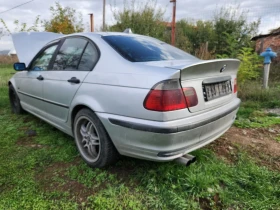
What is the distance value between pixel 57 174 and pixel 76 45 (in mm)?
1473

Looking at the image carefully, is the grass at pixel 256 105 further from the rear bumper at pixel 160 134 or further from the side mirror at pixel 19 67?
the side mirror at pixel 19 67

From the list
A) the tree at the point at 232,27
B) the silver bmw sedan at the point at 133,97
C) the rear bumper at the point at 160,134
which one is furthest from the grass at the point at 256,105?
the tree at the point at 232,27

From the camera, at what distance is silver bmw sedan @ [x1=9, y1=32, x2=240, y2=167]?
5.79 ft

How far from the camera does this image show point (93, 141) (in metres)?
2.35

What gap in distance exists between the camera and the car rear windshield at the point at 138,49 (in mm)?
2193

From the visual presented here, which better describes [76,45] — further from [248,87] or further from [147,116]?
[248,87]

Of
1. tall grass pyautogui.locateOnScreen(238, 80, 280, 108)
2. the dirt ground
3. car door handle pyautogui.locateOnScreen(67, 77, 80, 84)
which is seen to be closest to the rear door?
car door handle pyautogui.locateOnScreen(67, 77, 80, 84)

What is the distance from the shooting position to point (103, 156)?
2.17 m

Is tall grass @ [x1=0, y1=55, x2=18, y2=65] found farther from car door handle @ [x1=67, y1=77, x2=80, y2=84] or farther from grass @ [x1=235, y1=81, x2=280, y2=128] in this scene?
car door handle @ [x1=67, y1=77, x2=80, y2=84]

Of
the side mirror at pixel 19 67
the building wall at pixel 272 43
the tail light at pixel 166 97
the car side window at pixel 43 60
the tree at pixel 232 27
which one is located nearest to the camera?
the tail light at pixel 166 97

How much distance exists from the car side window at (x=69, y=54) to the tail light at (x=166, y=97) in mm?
1192

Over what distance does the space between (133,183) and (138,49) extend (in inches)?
53.2

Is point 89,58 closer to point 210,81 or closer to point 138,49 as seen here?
point 138,49

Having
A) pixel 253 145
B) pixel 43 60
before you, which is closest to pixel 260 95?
pixel 253 145
